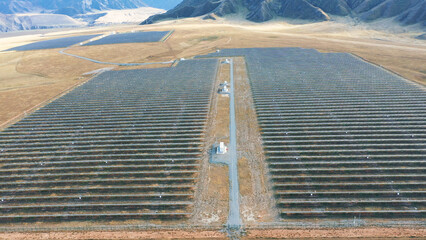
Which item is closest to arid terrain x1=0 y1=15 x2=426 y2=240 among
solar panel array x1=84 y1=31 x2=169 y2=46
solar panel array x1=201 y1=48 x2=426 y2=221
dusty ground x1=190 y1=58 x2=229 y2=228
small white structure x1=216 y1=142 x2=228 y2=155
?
dusty ground x1=190 y1=58 x2=229 y2=228

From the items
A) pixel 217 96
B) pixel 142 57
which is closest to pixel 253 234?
pixel 217 96

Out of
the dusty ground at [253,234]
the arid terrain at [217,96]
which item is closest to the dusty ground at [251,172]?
the arid terrain at [217,96]

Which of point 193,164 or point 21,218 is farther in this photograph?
point 193,164

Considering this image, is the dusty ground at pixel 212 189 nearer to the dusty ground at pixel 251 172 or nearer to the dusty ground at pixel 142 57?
the dusty ground at pixel 251 172

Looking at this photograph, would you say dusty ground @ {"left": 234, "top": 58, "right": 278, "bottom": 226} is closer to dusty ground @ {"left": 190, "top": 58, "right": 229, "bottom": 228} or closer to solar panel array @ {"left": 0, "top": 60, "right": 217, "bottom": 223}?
dusty ground @ {"left": 190, "top": 58, "right": 229, "bottom": 228}

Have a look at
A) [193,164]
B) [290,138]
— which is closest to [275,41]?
[290,138]

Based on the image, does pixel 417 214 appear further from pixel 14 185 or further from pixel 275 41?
pixel 275 41
